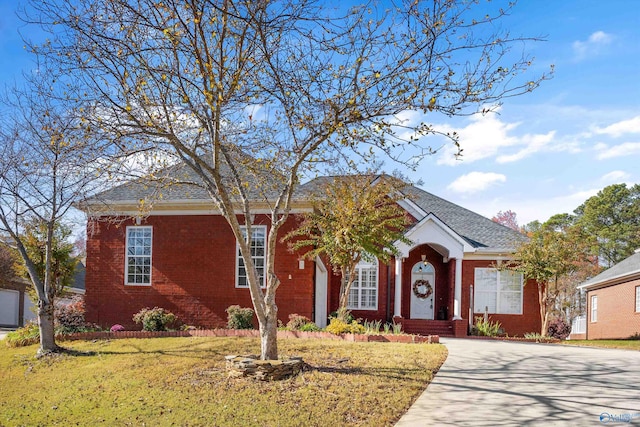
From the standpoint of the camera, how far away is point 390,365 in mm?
11758

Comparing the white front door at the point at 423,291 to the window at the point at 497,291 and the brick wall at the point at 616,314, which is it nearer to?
the window at the point at 497,291

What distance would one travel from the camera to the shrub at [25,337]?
16.6 metres

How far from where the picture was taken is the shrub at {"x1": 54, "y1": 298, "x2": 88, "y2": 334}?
57.3 ft

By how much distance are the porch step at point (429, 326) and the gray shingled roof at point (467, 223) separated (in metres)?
3.03

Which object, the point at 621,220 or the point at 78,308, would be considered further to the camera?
the point at 621,220

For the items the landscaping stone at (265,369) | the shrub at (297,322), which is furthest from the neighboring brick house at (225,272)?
the landscaping stone at (265,369)

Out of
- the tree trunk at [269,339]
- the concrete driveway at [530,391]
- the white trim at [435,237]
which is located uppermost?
the white trim at [435,237]

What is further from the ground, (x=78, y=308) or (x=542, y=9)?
(x=542, y=9)

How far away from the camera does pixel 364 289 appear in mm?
22453

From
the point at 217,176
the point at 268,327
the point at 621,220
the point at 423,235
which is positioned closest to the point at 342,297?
the point at 423,235

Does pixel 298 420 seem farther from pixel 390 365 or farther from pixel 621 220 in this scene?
pixel 621 220

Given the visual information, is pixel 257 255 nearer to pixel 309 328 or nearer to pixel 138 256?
pixel 309 328

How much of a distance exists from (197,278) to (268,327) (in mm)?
8782

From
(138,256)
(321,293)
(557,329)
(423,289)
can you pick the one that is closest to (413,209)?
(423,289)
